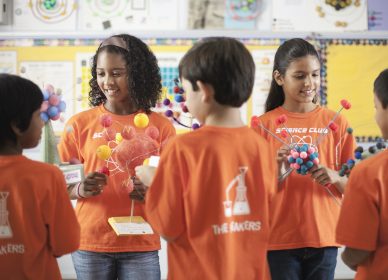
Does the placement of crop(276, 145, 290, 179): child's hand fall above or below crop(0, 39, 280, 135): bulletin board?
below

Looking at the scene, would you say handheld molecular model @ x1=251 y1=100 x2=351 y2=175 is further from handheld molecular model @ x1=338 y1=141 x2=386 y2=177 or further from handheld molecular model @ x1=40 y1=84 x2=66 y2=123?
handheld molecular model @ x1=40 y1=84 x2=66 y2=123

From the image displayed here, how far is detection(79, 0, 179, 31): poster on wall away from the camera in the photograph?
126 inches

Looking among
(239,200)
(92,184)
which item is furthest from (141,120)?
(239,200)

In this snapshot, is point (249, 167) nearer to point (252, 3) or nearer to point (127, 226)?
point (127, 226)

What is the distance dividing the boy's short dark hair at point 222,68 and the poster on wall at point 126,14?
2.06 m

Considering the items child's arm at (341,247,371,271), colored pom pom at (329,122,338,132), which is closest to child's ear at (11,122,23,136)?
child's arm at (341,247,371,271)

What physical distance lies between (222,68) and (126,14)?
2.20 m

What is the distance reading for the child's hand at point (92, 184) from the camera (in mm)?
1584

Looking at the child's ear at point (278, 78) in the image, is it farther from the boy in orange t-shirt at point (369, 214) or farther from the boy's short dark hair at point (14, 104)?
the boy's short dark hair at point (14, 104)

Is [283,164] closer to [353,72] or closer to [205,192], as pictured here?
[205,192]

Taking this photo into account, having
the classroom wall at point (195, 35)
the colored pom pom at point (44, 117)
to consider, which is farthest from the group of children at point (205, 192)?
the classroom wall at point (195, 35)

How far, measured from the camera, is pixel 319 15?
3.16 m

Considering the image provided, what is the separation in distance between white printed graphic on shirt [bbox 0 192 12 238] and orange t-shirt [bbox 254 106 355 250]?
0.86m

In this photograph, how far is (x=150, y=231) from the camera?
1.61m
